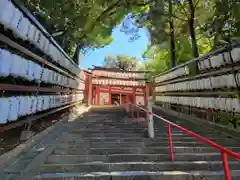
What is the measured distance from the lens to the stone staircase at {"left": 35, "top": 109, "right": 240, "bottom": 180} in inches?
114

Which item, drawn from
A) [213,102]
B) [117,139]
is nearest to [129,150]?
[117,139]

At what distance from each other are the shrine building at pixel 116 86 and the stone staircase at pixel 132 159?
1207 cm

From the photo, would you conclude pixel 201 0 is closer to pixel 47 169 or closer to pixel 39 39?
pixel 39 39

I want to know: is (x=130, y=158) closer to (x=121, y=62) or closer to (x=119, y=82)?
(x=119, y=82)

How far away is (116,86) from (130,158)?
14.4m

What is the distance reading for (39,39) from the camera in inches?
185

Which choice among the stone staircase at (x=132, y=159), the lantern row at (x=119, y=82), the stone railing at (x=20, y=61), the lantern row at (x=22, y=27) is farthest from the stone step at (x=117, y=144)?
the lantern row at (x=119, y=82)

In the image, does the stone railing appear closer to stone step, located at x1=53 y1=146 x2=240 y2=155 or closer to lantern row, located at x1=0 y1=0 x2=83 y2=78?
lantern row, located at x1=0 y1=0 x2=83 y2=78

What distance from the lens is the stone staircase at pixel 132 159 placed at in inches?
114

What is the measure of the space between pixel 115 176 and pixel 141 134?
8.29 ft

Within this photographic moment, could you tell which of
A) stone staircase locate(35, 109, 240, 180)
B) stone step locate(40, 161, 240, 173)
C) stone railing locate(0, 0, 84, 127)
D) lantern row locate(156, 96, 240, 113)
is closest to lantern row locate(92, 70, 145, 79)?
lantern row locate(156, 96, 240, 113)

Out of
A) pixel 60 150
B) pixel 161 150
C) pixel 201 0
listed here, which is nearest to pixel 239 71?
pixel 161 150

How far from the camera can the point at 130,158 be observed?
3572 millimetres

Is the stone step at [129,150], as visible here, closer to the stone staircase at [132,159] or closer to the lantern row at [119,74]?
the stone staircase at [132,159]
